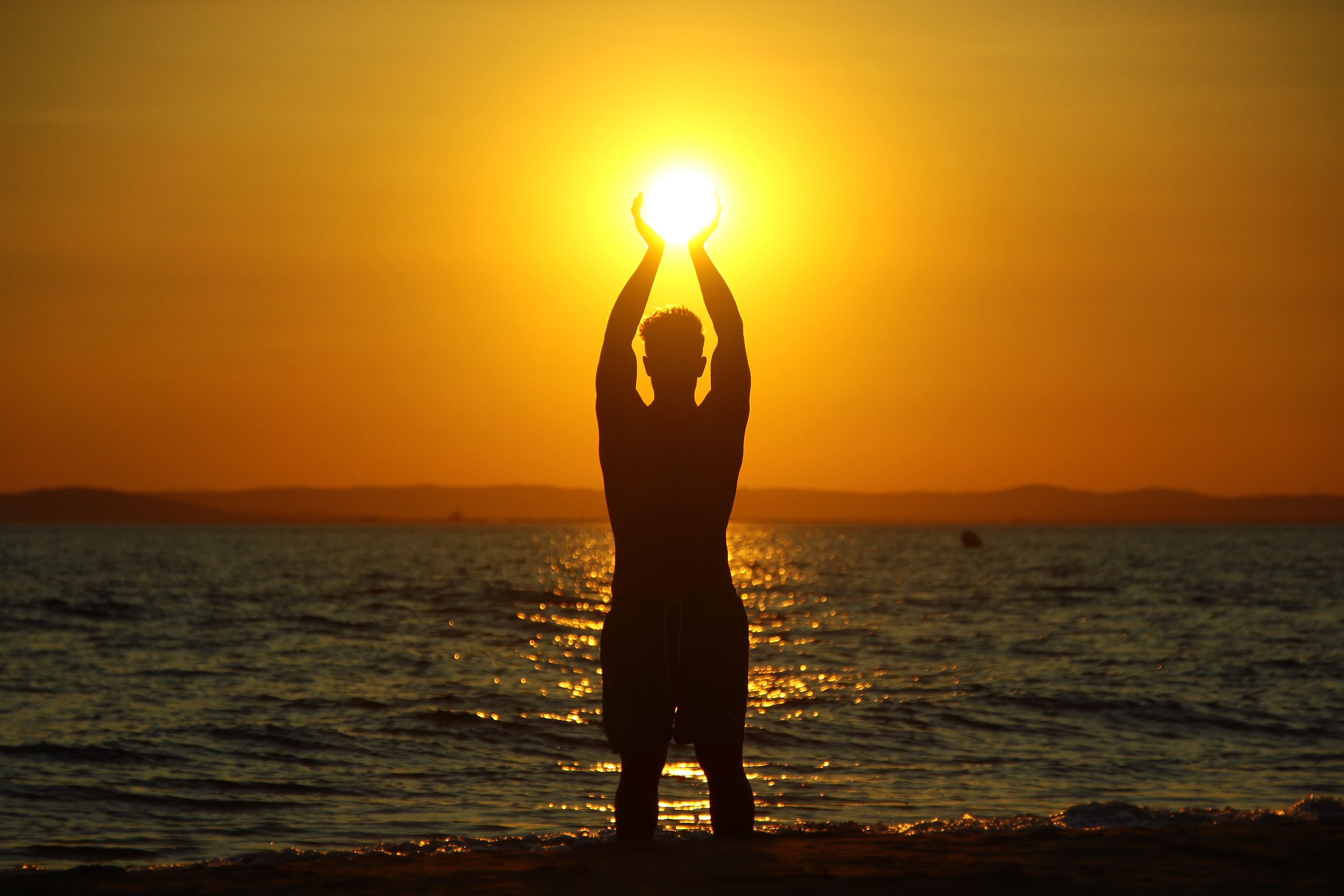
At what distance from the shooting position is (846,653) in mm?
25000

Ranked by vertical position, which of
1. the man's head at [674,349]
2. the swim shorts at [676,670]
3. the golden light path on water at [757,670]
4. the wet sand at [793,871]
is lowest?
the golden light path on water at [757,670]

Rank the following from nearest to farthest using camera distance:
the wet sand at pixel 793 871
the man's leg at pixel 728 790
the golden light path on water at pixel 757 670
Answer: the wet sand at pixel 793 871
the man's leg at pixel 728 790
the golden light path on water at pixel 757 670

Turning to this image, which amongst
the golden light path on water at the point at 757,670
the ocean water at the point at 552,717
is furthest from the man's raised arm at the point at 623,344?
the ocean water at the point at 552,717

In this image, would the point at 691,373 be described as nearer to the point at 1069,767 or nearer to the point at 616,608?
the point at 616,608

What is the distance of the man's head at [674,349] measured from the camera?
4.94 meters

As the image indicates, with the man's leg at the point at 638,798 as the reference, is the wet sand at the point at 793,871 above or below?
below

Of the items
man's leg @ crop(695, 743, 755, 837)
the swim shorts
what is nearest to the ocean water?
man's leg @ crop(695, 743, 755, 837)

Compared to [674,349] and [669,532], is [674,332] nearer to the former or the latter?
[674,349]

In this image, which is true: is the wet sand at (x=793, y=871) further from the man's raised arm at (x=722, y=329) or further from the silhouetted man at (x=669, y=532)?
the man's raised arm at (x=722, y=329)

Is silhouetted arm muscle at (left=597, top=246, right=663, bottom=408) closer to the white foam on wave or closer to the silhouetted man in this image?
the silhouetted man

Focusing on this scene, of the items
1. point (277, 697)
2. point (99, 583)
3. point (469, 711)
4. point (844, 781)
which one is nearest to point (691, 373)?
point (844, 781)

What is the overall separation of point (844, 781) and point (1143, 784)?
291 cm

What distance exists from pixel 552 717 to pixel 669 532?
11595 mm

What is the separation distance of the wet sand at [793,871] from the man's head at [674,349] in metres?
1.89
